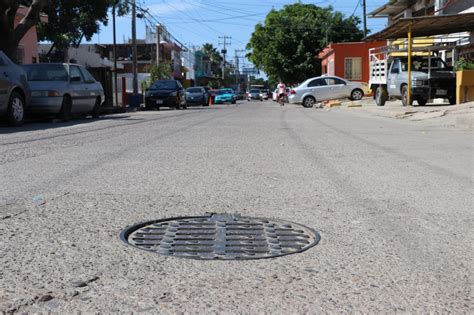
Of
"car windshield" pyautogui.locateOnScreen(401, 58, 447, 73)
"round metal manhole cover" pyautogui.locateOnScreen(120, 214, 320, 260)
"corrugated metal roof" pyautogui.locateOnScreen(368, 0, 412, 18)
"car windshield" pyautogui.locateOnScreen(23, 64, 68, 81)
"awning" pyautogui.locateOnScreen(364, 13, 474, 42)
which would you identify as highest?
"corrugated metal roof" pyautogui.locateOnScreen(368, 0, 412, 18)

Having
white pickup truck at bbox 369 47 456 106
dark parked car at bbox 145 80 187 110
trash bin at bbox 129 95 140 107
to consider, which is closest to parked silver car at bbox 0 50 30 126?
white pickup truck at bbox 369 47 456 106

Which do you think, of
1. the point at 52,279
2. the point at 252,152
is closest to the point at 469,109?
the point at 252,152

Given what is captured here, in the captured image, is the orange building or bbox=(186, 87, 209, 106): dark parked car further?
the orange building

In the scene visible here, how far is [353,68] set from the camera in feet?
147

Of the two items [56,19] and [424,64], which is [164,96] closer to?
[56,19]

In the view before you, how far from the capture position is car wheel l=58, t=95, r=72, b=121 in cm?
1579

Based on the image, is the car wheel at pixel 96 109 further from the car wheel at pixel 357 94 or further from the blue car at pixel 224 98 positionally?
the blue car at pixel 224 98

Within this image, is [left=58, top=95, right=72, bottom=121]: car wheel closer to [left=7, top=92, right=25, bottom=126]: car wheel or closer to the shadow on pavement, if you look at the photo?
the shadow on pavement

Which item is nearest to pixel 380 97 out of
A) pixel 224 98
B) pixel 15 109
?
pixel 15 109

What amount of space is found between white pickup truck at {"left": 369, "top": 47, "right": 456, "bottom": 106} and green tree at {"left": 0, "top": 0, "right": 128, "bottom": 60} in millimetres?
12781

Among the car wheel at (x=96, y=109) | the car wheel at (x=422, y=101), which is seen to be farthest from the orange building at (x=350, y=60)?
the car wheel at (x=96, y=109)

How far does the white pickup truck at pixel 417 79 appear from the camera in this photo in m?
19.7

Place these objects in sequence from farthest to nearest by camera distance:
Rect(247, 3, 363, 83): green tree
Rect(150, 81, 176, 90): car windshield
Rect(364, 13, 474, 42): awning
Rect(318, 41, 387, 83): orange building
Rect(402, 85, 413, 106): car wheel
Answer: Rect(247, 3, 363, 83): green tree, Rect(318, 41, 387, 83): orange building, Rect(150, 81, 176, 90): car windshield, Rect(402, 85, 413, 106): car wheel, Rect(364, 13, 474, 42): awning

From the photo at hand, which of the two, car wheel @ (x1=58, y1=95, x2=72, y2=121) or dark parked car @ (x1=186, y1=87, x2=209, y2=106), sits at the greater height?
dark parked car @ (x1=186, y1=87, x2=209, y2=106)
